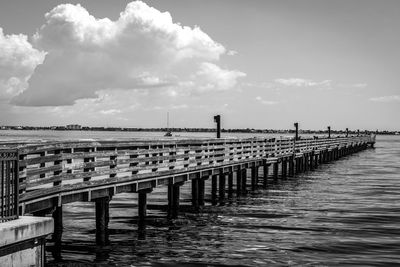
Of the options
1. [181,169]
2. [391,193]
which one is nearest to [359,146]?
[391,193]

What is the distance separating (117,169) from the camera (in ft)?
50.3

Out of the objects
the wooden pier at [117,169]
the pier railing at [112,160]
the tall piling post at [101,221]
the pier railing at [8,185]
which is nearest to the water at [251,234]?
the tall piling post at [101,221]

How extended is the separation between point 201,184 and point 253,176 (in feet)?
24.8

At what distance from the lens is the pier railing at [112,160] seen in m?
11.6

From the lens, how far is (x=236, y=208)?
22.5 m

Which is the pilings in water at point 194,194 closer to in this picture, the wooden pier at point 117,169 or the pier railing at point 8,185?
the wooden pier at point 117,169

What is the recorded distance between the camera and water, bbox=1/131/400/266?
13.6 m

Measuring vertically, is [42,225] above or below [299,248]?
above

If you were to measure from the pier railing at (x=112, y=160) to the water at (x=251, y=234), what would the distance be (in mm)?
1761

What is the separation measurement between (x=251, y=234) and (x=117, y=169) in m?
4.67

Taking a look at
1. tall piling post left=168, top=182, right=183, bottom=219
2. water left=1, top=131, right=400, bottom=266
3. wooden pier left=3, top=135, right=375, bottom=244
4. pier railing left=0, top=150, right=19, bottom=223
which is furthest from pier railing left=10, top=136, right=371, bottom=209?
water left=1, top=131, right=400, bottom=266

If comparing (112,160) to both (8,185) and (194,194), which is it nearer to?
(8,185)

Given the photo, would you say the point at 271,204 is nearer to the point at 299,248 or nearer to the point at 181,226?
the point at 181,226

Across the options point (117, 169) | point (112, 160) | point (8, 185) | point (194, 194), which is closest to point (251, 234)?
point (117, 169)
